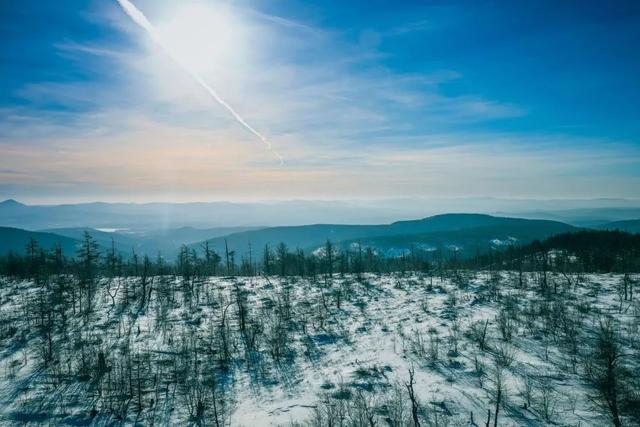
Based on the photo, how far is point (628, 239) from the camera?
12962cm

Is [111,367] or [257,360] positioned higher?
[111,367]

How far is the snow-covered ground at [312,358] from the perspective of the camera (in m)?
19.8

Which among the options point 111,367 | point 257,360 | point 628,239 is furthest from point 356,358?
point 628,239

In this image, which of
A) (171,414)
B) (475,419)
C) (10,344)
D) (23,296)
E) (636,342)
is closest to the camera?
(475,419)

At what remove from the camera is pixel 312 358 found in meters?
29.3

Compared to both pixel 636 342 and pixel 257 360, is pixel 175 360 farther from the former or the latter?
pixel 636 342

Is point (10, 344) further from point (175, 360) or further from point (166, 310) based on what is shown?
point (175, 360)

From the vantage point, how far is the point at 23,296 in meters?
50.4

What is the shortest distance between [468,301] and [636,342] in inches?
705

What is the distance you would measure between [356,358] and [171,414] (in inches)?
597

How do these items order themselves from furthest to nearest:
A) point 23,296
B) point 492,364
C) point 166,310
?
point 23,296
point 166,310
point 492,364

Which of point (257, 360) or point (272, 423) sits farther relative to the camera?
point (257, 360)

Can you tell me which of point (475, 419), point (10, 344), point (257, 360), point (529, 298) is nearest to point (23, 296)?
point (10, 344)

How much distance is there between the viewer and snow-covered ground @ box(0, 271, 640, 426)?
19.8m
